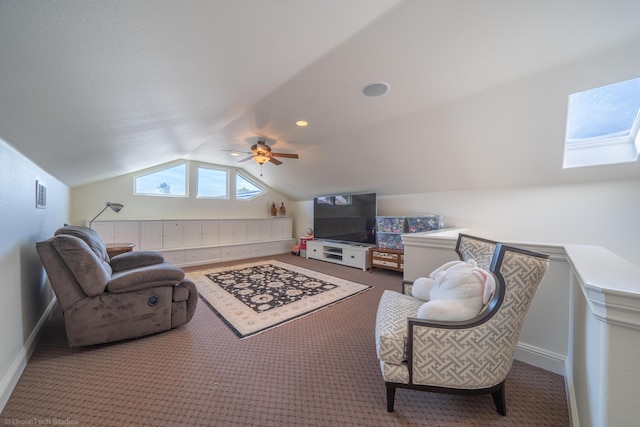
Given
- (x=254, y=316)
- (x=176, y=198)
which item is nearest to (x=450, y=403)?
(x=254, y=316)

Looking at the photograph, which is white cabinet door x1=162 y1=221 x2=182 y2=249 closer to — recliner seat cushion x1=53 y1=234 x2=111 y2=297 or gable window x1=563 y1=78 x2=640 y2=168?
recliner seat cushion x1=53 y1=234 x2=111 y2=297

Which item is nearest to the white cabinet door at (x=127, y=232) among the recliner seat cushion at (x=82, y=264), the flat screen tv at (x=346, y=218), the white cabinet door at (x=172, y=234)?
the white cabinet door at (x=172, y=234)

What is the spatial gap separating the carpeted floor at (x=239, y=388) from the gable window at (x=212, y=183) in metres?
3.74

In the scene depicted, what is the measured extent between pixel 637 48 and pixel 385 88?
179cm

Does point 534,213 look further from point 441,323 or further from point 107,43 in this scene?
point 107,43

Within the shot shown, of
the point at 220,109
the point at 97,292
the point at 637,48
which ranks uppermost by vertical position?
the point at 637,48

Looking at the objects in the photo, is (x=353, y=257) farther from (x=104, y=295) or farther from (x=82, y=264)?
(x=82, y=264)

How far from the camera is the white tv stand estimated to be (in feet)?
15.0

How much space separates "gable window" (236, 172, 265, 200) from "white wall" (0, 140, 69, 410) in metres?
3.81

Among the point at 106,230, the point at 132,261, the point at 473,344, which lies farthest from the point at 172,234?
the point at 473,344

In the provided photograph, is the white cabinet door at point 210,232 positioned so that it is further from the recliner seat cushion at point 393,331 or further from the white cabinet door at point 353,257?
the recliner seat cushion at point 393,331

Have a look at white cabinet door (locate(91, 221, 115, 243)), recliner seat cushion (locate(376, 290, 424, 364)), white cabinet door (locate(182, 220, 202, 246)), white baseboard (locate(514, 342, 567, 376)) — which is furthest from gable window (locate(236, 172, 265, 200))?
white baseboard (locate(514, 342, 567, 376))

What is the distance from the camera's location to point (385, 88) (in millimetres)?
2203

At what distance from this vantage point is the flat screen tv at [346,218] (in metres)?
4.72
